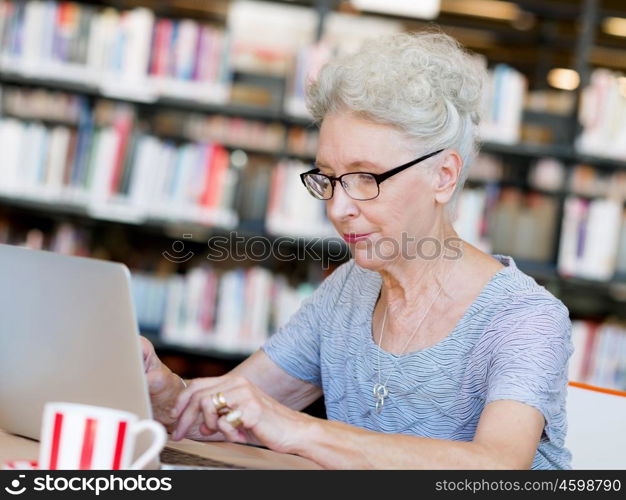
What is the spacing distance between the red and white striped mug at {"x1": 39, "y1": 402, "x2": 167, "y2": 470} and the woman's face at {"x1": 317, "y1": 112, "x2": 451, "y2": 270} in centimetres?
62

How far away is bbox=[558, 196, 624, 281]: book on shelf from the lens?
3354 millimetres

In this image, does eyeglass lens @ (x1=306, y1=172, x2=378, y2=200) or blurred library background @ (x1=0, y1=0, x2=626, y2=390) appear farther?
blurred library background @ (x1=0, y1=0, x2=626, y2=390)

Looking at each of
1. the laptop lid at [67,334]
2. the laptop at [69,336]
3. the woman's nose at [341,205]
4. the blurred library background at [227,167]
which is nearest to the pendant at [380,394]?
the woman's nose at [341,205]

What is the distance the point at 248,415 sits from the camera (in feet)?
3.44

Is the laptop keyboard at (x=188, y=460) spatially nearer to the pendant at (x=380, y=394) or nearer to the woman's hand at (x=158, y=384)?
the woman's hand at (x=158, y=384)

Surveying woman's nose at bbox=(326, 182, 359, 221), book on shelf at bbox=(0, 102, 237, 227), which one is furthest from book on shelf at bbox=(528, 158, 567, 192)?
woman's nose at bbox=(326, 182, 359, 221)

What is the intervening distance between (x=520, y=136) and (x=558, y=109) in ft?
0.57

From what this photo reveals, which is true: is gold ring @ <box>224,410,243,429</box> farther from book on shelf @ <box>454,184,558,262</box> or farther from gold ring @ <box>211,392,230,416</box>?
book on shelf @ <box>454,184,558,262</box>

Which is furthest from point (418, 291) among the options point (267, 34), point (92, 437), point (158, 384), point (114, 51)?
point (267, 34)

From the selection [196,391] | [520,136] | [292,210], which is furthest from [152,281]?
[196,391]

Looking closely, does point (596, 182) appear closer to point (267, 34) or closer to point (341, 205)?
point (267, 34)

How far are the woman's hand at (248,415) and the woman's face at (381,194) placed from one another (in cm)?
38

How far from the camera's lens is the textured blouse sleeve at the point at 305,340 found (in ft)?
5.28

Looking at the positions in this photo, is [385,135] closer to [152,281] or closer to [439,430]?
[439,430]
